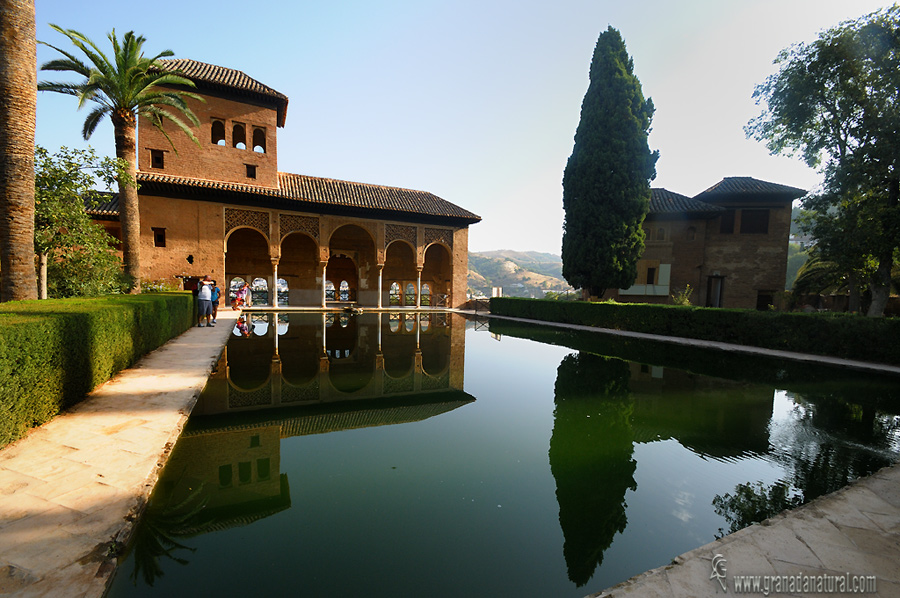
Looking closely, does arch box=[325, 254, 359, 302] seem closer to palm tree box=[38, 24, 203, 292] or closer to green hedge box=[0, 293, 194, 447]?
palm tree box=[38, 24, 203, 292]

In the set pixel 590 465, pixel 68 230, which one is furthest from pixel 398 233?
pixel 590 465

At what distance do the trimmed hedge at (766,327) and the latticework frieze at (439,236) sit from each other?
11.2 meters

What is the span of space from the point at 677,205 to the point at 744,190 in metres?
3.59

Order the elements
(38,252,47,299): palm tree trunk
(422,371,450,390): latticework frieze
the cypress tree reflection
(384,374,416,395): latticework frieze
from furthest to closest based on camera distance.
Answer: (38,252,47,299): palm tree trunk < (422,371,450,390): latticework frieze < (384,374,416,395): latticework frieze < the cypress tree reflection

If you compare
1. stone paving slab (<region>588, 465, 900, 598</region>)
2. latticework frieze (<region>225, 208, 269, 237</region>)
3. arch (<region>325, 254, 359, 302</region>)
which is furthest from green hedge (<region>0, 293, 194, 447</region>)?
arch (<region>325, 254, 359, 302</region>)

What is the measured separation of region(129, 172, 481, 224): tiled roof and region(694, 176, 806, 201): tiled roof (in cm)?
1398

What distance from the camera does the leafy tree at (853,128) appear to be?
39.2 feet

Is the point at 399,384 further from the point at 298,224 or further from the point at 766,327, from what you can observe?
the point at 298,224

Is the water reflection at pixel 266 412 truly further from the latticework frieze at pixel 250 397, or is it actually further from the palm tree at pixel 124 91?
the palm tree at pixel 124 91

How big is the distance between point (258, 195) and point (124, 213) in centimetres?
826

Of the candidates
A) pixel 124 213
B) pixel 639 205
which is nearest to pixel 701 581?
pixel 124 213

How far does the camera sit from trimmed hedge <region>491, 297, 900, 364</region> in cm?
958

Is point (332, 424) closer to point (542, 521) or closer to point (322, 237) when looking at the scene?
point (542, 521)

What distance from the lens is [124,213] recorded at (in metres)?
12.8
